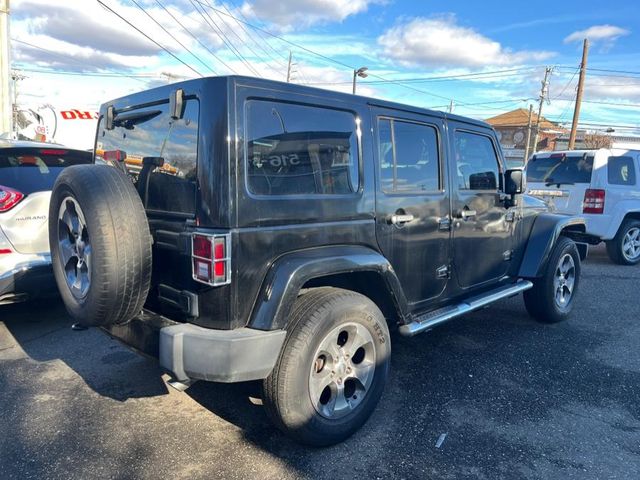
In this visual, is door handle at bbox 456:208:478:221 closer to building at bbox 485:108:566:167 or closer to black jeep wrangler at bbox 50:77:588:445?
black jeep wrangler at bbox 50:77:588:445

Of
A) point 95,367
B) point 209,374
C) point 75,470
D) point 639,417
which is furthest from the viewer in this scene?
point 95,367

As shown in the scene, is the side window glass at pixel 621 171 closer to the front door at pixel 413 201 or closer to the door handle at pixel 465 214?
the door handle at pixel 465 214

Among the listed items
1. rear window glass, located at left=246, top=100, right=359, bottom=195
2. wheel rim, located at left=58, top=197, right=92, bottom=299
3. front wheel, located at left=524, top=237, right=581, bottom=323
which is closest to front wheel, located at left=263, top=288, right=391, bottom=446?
rear window glass, located at left=246, top=100, right=359, bottom=195

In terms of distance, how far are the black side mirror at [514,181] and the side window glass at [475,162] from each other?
10cm

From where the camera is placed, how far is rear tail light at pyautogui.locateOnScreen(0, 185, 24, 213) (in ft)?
13.2

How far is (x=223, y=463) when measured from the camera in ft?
8.54

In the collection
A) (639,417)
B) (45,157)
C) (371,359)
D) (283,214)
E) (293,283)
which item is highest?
(45,157)

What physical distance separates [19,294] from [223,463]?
2511 mm

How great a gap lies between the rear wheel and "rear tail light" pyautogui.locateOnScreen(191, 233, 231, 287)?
309 inches

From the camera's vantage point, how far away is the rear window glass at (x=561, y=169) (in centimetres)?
774

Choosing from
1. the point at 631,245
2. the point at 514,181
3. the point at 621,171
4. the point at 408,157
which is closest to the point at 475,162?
the point at 514,181

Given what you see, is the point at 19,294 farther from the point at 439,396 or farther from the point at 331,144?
the point at 439,396

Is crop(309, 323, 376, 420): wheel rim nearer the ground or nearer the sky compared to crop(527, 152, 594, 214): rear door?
nearer the ground

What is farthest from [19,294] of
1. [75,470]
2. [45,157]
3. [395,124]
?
[395,124]
